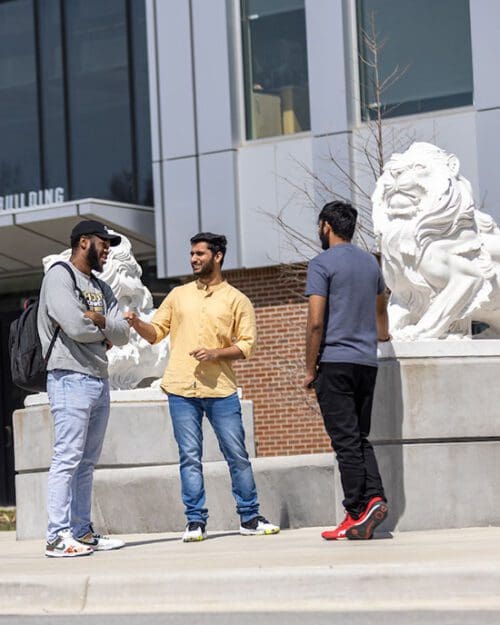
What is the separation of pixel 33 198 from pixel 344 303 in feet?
55.1

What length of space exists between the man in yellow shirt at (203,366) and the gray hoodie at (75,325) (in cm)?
41

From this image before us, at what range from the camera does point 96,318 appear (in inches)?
356

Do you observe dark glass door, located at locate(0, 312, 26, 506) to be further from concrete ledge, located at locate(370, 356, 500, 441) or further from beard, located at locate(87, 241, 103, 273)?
beard, located at locate(87, 241, 103, 273)

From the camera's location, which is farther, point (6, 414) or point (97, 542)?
point (6, 414)

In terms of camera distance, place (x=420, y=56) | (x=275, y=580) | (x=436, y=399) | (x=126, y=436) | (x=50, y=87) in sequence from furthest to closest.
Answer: (x=50, y=87) → (x=420, y=56) → (x=126, y=436) → (x=436, y=399) → (x=275, y=580)

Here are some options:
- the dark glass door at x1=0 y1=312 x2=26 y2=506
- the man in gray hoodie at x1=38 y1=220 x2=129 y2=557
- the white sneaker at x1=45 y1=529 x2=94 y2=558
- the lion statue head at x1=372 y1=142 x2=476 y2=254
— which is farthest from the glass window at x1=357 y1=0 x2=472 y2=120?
the white sneaker at x1=45 y1=529 x2=94 y2=558

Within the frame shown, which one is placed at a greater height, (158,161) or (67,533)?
(158,161)

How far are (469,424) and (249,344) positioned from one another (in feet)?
4.84

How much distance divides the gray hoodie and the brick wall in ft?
43.3

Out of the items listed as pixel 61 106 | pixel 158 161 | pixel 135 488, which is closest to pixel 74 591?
pixel 135 488

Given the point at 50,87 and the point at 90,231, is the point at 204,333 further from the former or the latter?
the point at 50,87

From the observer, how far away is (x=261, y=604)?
7551 millimetres

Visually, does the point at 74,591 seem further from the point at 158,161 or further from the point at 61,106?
the point at 61,106

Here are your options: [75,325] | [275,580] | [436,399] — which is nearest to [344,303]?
[436,399]
